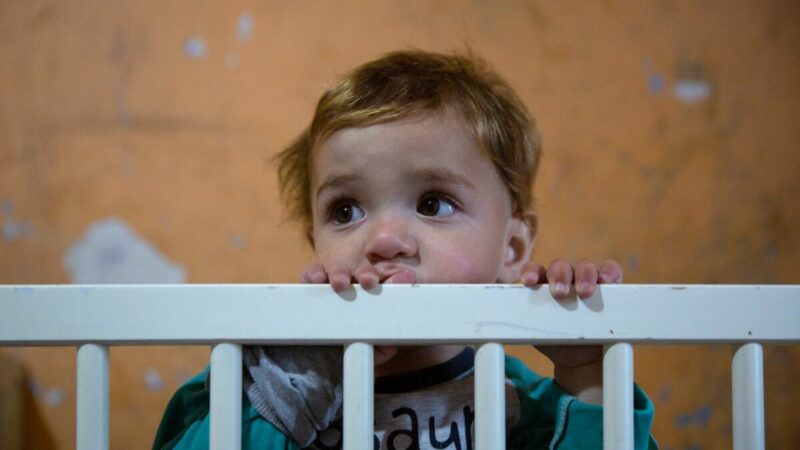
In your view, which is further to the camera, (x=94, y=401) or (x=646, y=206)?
(x=646, y=206)

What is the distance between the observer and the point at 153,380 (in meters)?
1.33

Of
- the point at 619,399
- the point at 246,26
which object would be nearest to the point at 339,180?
the point at 619,399

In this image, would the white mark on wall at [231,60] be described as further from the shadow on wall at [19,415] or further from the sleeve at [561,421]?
the sleeve at [561,421]

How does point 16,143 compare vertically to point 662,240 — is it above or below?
above

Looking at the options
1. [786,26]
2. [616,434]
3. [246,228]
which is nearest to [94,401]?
[616,434]

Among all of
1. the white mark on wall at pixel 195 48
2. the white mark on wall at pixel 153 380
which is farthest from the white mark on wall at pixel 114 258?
the white mark on wall at pixel 195 48

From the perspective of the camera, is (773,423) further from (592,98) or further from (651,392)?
(592,98)

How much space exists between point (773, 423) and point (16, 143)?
151 cm

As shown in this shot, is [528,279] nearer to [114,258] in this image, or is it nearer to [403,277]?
[403,277]

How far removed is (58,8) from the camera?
4.43ft

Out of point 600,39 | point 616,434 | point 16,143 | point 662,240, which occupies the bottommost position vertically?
point 616,434

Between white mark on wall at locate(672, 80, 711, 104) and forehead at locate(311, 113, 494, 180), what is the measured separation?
2.52 feet

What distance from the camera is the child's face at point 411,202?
659mm

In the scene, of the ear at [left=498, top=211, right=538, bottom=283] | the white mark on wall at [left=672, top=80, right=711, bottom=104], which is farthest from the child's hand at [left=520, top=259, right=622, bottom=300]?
the white mark on wall at [left=672, top=80, right=711, bottom=104]
